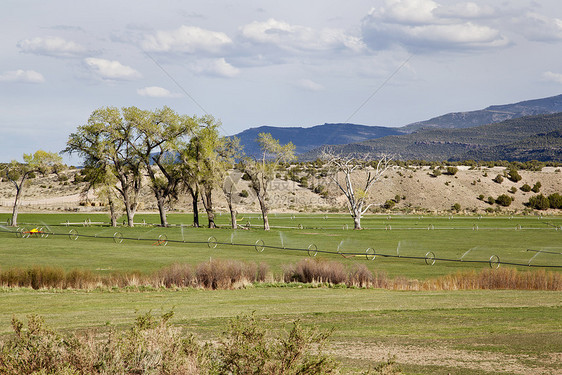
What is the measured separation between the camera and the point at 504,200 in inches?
4779

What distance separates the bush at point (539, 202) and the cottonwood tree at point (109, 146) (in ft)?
268

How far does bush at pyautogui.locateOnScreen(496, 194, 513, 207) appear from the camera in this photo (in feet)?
397

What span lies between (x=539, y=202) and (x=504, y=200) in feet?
21.5

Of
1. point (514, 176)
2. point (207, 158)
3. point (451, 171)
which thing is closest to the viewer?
Answer: point (207, 158)

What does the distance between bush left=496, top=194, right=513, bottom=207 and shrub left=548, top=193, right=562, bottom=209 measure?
24.4ft

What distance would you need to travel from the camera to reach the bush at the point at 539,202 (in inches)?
4572

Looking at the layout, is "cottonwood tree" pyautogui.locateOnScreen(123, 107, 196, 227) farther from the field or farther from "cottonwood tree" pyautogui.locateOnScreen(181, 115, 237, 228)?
the field

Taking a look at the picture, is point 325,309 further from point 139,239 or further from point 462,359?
point 139,239

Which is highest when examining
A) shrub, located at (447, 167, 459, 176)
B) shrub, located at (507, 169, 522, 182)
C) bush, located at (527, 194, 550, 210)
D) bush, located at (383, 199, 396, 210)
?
shrub, located at (447, 167, 459, 176)

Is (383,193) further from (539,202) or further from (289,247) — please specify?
(289,247)

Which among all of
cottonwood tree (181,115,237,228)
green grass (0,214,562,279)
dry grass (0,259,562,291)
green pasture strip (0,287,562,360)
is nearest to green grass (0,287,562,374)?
green pasture strip (0,287,562,360)

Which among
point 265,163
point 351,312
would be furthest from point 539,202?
point 351,312

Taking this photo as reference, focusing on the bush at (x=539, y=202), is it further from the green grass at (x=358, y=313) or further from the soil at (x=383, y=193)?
the green grass at (x=358, y=313)

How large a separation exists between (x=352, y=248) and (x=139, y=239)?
19357mm
